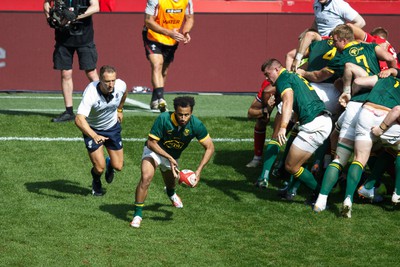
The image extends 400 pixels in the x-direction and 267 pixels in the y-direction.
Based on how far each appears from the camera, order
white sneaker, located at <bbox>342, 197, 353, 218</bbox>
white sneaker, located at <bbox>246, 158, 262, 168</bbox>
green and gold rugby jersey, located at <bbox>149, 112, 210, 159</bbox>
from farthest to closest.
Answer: white sneaker, located at <bbox>246, 158, 262, 168</bbox> < white sneaker, located at <bbox>342, 197, 353, 218</bbox> < green and gold rugby jersey, located at <bbox>149, 112, 210, 159</bbox>

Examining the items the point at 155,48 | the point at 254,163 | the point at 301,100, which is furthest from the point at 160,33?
the point at 301,100

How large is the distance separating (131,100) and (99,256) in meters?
9.64

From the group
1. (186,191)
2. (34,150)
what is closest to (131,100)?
(34,150)

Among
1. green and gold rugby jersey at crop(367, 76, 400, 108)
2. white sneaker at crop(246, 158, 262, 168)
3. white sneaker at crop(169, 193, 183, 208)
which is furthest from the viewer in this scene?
white sneaker at crop(246, 158, 262, 168)

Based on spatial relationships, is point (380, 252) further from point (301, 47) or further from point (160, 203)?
point (301, 47)

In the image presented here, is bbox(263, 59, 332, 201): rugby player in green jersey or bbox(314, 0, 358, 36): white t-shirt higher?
bbox(314, 0, 358, 36): white t-shirt

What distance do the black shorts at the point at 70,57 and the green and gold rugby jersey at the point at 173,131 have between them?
544cm

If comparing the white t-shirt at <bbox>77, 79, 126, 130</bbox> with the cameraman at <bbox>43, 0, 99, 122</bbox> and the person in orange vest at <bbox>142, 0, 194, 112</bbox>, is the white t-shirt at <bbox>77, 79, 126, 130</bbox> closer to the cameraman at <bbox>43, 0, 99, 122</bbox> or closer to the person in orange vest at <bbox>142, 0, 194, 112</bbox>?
the cameraman at <bbox>43, 0, 99, 122</bbox>

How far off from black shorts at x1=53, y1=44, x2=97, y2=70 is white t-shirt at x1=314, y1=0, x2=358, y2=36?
4026 mm

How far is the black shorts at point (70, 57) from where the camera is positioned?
1463cm

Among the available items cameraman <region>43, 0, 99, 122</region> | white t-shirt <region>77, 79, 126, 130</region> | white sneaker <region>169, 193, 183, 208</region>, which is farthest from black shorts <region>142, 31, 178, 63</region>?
white sneaker <region>169, 193, 183, 208</region>

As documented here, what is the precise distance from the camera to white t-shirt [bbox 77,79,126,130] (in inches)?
405

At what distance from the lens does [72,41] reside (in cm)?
1469

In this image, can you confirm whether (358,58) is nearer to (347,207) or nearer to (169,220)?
(347,207)
